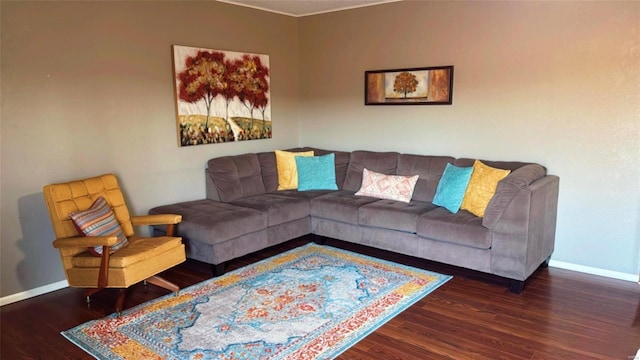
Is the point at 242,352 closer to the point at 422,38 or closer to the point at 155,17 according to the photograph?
the point at 155,17

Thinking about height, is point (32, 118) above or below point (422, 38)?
below

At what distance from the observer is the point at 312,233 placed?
15.4 ft

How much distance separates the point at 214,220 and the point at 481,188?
87.0 inches

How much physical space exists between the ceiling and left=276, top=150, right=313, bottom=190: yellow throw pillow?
1.61 metres

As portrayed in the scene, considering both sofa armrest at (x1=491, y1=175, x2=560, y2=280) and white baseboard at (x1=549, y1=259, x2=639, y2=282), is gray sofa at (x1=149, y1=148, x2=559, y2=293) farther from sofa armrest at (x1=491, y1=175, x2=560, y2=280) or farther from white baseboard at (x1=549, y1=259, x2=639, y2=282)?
white baseboard at (x1=549, y1=259, x2=639, y2=282)

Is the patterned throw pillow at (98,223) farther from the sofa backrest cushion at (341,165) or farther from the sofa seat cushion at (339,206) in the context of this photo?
the sofa backrest cushion at (341,165)

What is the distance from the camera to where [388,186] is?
4.43 metres

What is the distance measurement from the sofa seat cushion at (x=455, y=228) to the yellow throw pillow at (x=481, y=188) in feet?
0.24

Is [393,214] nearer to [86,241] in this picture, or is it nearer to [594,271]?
[594,271]

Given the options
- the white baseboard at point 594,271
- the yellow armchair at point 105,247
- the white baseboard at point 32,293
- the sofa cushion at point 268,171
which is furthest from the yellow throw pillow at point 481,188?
the white baseboard at point 32,293

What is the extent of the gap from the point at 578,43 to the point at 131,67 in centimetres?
371

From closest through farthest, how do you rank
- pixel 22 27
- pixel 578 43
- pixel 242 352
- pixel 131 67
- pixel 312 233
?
pixel 242 352 < pixel 22 27 < pixel 578 43 < pixel 131 67 < pixel 312 233

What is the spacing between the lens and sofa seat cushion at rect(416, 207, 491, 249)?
11.3ft

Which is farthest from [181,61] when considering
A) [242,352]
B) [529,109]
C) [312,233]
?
[529,109]
